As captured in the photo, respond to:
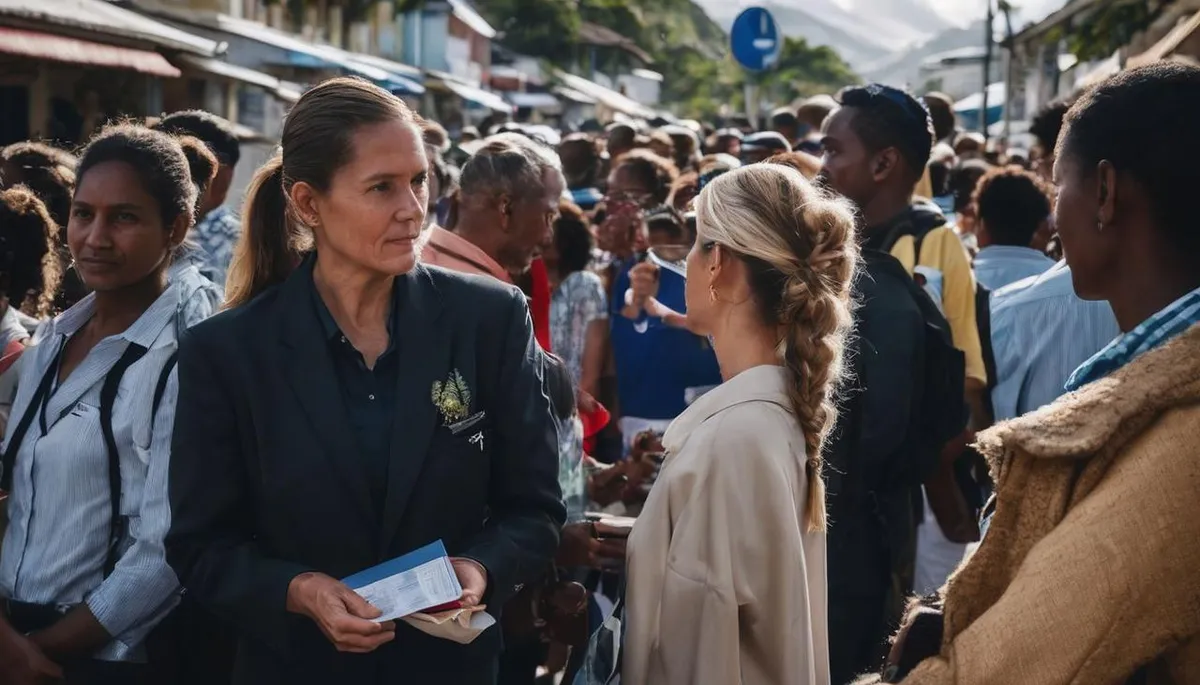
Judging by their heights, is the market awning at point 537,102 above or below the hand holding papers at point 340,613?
above

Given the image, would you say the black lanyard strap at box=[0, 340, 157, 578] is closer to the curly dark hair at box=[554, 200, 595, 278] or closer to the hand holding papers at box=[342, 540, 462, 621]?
the hand holding papers at box=[342, 540, 462, 621]

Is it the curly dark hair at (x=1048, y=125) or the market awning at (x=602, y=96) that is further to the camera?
the market awning at (x=602, y=96)

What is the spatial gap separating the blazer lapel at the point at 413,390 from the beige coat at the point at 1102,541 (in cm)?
112

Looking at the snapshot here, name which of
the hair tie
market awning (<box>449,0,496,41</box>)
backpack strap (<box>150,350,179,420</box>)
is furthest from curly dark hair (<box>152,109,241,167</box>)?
market awning (<box>449,0,496,41</box>)

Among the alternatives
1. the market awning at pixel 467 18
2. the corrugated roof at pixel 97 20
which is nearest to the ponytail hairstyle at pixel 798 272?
the corrugated roof at pixel 97 20

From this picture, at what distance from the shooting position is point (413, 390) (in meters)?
2.79

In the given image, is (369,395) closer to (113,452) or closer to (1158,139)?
(113,452)

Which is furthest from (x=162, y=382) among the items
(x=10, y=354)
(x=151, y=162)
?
(x=10, y=354)

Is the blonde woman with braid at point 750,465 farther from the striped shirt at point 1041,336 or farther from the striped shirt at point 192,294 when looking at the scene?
the striped shirt at point 1041,336

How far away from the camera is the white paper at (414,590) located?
2.56 metres

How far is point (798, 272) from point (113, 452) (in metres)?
1.66

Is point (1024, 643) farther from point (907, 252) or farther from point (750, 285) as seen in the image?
point (907, 252)

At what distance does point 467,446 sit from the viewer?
9.32 ft

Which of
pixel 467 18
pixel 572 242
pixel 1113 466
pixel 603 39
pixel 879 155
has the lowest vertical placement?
pixel 1113 466
